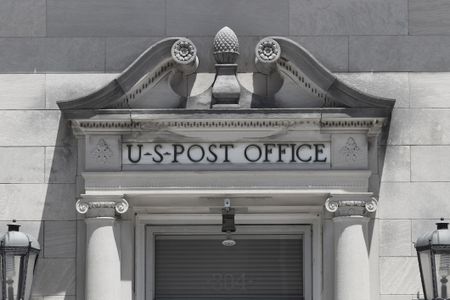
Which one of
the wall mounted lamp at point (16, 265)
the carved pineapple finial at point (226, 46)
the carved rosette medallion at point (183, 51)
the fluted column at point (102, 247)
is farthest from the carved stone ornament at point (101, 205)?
the carved pineapple finial at point (226, 46)

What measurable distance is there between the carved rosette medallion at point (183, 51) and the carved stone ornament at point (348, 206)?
268 centimetres

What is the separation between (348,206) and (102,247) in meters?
3.32

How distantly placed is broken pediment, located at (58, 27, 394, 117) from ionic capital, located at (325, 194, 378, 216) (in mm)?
1170

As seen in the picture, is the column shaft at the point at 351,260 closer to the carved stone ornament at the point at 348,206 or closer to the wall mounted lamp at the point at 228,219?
the carved stone ornament at the point at 348,206

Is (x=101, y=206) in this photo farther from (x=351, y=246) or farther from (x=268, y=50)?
(x=351, y=246)

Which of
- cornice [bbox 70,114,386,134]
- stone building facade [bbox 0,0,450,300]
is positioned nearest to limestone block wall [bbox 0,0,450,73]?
stone building facade [bbox 0,0,450,300]

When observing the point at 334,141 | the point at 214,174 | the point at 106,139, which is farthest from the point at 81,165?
the point at 334,141

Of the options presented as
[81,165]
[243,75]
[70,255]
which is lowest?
[70,255]

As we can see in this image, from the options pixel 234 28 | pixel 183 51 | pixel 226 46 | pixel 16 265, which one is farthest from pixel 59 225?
pixel 234 28

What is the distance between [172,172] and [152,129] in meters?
0.64

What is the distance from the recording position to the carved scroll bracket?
19.2 metres

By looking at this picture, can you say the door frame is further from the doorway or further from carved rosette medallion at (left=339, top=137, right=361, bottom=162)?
carved rosette medallion at (left=339, top=137, right=361, bottom=162)

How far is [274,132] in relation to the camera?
19.3 metres

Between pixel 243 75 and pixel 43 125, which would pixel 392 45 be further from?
pixel 43 125
